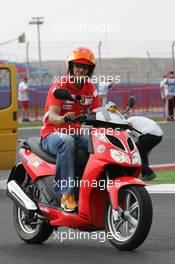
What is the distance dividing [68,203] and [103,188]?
1.30 feet

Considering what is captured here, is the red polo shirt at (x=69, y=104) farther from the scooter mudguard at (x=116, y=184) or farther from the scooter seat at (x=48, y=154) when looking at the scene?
the scooter mudguard at (x=116, y=184)

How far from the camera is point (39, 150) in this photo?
8242mm

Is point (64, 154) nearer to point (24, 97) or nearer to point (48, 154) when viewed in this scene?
point (48, 154)

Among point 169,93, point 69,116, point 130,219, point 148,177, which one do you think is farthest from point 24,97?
point 130,219

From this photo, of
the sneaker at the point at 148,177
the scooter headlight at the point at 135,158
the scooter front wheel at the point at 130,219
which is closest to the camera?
the scooter front wheel at the point at 130,219

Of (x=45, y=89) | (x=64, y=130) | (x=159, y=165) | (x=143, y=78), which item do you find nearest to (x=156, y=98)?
(x=45, y=89)

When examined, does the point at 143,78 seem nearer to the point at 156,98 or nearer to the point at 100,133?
the point at 156,98

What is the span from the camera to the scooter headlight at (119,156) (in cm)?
741

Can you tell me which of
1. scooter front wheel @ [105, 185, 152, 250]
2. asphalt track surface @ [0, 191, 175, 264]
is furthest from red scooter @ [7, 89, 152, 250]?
asphalt track surface @ [0, 191, 175, 264]

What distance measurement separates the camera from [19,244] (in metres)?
8.30

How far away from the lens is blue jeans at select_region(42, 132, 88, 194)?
781 cm

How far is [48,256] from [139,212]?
905 millimetres

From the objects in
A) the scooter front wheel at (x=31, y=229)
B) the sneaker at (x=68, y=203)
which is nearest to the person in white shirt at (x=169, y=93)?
the scooter front wheel at (x=31, y=229)

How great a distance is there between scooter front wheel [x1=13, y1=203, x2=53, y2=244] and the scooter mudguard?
3.37 feet
